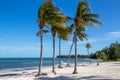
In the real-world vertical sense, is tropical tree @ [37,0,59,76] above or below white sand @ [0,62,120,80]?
above

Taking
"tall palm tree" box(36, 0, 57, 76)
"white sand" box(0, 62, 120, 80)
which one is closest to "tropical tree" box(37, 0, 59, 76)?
"tall palm tree" box(36, 0, 57, 76)

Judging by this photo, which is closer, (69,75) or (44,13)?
(44,13)

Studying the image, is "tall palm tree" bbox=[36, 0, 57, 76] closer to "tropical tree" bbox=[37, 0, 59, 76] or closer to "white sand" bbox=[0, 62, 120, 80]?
"tropical tree" bbox=[37, 0, 59, 76]

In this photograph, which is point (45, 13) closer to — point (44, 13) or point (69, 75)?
point (44, 13)

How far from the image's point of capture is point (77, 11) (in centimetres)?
2416

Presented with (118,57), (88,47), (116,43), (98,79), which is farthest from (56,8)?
(116,43)

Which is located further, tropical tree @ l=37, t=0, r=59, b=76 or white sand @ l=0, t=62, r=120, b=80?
tropical tree @ l=37, t=0, r=59, b=76

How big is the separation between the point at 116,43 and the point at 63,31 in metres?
68.7

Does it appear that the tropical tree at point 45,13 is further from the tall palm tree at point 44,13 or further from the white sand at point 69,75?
the white sand at point 69,75

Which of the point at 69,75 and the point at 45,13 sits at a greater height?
the point at 45,13

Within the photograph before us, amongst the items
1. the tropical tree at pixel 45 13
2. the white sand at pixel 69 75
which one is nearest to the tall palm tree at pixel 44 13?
the tropical tree at pixel 45 13

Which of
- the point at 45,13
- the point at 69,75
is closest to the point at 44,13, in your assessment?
the point at 45,13

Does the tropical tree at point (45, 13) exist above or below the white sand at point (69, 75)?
above

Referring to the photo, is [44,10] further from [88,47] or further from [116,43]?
[116,43]
